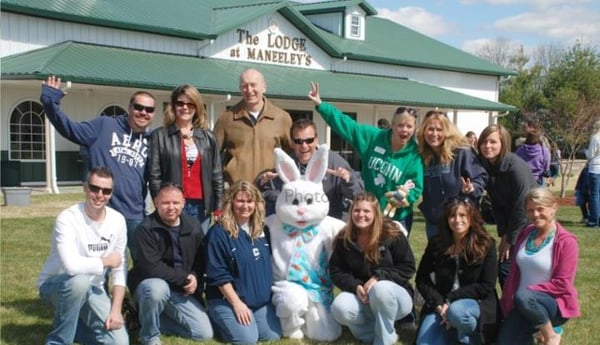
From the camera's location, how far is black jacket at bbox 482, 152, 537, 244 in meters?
5.02

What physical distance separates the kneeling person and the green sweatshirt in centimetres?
151

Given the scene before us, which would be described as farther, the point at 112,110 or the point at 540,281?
the point at 112,110

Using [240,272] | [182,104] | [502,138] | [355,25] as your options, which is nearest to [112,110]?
[355,25]

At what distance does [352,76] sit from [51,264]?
2061 centimetres

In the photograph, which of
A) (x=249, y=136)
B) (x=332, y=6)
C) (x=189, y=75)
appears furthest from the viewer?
(x=332, y=6)

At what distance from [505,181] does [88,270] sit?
3.23 metres

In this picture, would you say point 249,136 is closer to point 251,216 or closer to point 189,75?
point 251,216

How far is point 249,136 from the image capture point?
5414 mm

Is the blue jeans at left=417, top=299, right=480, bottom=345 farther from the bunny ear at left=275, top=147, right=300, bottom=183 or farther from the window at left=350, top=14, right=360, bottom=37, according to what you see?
the window at left=350, top=14, right=360, bottom=37

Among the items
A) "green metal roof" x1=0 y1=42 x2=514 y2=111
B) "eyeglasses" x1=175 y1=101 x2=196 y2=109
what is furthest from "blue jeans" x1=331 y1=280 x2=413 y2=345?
"green metal roof" x1=0 y1=42 x2=514 y2=111

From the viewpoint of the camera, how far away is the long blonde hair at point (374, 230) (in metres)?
4.77

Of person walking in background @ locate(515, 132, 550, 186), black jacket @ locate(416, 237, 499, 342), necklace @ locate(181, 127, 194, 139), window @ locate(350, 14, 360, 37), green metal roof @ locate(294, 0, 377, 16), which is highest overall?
green metal roof @ locate(294, 0, 377, 16)

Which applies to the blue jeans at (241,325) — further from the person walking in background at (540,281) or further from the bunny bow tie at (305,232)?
the person walking in background at (540,281)

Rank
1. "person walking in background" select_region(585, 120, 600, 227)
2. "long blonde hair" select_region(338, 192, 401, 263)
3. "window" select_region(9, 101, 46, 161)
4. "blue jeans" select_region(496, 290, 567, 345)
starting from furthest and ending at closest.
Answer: "window" select_region(9, 101, 46, 161), "person walking in background" select_region(585, 120, 600, 227), "long blonde hair" select_region(338, 192, 401, 263), "blue jeans" select_region(496, 290, 567, 345)
